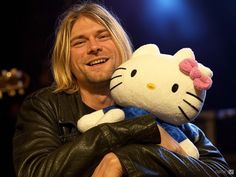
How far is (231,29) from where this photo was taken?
369 centimetres

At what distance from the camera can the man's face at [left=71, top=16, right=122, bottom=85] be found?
5.84 ft

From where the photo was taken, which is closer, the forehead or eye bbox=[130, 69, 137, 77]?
eye bbox=[130, 69, 137, 77]

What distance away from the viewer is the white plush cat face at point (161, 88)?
1481mm

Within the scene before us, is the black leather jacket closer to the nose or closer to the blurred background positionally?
the nose

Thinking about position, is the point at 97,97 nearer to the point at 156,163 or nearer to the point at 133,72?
the point at 133,72

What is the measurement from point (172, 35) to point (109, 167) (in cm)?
241

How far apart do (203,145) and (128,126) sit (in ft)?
1.52

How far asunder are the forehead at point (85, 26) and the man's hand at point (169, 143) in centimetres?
51

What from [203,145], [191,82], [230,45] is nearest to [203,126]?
[230,45]

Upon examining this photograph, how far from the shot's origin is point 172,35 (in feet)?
12.1

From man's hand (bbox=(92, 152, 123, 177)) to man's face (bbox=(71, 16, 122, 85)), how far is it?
41 centimetres

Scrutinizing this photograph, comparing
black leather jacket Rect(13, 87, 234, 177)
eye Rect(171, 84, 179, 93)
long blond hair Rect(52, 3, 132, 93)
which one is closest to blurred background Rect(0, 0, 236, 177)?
long blond hair Rect(52, 3, 132, 93)

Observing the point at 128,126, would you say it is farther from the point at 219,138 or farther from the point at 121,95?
the point at 219,138

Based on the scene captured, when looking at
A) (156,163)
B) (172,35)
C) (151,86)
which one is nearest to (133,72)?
(151,86)
